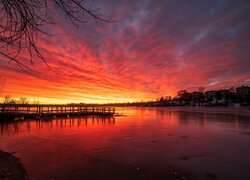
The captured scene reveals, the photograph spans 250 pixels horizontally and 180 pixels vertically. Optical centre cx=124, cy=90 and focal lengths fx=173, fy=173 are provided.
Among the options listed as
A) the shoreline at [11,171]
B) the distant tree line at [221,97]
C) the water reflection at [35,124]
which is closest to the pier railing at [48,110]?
the water reflection at [35,124]

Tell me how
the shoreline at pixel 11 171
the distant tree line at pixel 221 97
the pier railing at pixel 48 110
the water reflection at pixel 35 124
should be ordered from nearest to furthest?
the shoreline at pixel 11 171
the water reflection at pixel 35 124
the pier railing at pixel 48 110
the distant tree line at pixel 221 97

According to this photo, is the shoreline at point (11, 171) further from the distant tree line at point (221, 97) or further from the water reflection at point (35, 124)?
the distant tree line at point (221, 97)

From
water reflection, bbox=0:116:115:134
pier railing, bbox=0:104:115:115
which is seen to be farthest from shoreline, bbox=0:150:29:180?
pier railing, bbox=0:104:115:115

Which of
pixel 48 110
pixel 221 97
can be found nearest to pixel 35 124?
pixel 48 110

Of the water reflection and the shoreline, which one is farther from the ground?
the shoreline

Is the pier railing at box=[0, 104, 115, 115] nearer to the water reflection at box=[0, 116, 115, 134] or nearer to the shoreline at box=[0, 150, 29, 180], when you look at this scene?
the water reflection at box=[0, 116, 115, 134]

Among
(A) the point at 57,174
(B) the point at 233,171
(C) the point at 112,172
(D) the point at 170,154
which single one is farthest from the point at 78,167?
(B) the point at 233,171

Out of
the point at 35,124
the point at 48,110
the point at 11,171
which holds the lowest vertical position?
the point at 35,124

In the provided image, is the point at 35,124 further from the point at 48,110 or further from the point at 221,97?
the point at 221,97

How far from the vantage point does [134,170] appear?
7.31 metres

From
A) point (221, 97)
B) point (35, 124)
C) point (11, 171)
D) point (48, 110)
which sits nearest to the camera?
point (11, 171)

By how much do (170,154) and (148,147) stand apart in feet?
6.46

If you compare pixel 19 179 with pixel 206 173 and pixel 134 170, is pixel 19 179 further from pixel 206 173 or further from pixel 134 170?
pixel 206 173

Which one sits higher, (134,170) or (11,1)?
(11,1)
